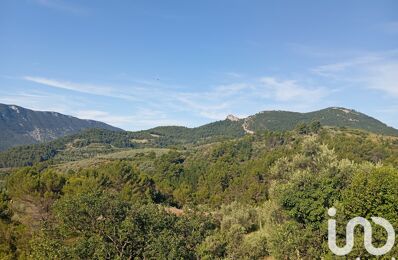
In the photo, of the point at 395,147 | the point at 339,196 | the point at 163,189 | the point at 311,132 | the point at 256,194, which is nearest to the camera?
the point at 339,196

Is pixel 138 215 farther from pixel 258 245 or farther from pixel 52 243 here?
pixel 258 245

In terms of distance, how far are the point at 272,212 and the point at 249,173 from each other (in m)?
55.9

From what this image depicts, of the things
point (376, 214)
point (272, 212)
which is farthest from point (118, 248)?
point (272, 212)

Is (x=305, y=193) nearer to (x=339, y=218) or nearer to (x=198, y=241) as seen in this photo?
(x=339, y=218)

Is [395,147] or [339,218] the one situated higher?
[395,147]

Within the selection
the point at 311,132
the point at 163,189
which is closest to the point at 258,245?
the point at 163,189

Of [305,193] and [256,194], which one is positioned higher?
[305,193]

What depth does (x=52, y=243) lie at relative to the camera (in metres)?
27.6

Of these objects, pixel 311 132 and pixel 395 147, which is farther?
pixel 311 132

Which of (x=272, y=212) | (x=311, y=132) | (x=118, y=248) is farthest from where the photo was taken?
(x=311, y=132)

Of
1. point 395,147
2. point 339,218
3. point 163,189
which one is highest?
point 395,147

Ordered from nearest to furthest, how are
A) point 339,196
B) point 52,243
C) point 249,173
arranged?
point 52,243
point 339,196
point 249,173

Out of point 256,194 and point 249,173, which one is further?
point 249,173

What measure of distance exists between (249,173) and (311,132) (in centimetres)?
7672
